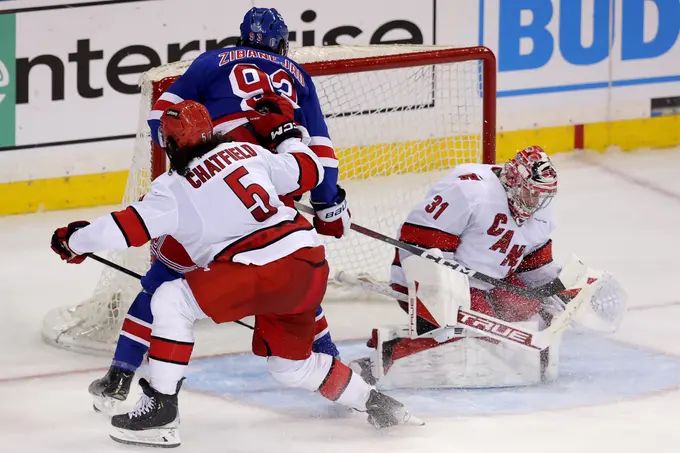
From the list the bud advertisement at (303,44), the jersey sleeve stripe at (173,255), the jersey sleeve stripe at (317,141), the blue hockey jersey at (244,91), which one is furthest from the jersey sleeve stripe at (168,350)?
the bud advertisement at (303,44)

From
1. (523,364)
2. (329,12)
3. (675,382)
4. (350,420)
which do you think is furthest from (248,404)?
(329,12)

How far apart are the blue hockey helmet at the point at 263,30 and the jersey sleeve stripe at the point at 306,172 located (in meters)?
0.49

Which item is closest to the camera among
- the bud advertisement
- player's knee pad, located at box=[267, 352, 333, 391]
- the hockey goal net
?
player's knee pad, located at box=[267, 352, 333, 391]

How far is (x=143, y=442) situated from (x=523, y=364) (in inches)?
45.8

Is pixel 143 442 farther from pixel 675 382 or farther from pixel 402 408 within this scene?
pixel 675 382

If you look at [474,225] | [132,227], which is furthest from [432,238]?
[132,227]

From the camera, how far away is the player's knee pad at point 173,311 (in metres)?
4.22

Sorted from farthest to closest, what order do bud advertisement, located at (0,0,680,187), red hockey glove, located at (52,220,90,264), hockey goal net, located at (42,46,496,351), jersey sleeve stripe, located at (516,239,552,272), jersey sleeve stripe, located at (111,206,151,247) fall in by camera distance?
bud advertisement, located at (0,0,680,187), hockey goal net, located at (42,46,496,351), jersey sleeve stripe, located at (516,239,552,272), red hockey glove, located at (52,220,90,264), jersey sleeve stripe, located at (111,206,151,247)

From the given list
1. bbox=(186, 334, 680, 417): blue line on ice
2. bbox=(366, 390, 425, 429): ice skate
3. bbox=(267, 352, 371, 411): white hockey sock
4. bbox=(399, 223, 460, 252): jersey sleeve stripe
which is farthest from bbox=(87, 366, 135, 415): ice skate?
bbox=(399, 223, 460, 252): jersey sleeve stripe

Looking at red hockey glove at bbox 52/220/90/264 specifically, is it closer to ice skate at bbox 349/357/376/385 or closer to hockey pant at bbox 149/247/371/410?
hockey pant at bbox 149/247/371/410

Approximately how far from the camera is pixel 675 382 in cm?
497

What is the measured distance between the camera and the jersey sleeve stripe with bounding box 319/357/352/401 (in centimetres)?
444

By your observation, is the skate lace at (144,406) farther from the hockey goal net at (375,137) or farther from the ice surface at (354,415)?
the hockey goal net at (375,137)

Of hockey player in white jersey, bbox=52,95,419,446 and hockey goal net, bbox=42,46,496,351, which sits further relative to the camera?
hockey goal net, bbox=42,46,496,351
